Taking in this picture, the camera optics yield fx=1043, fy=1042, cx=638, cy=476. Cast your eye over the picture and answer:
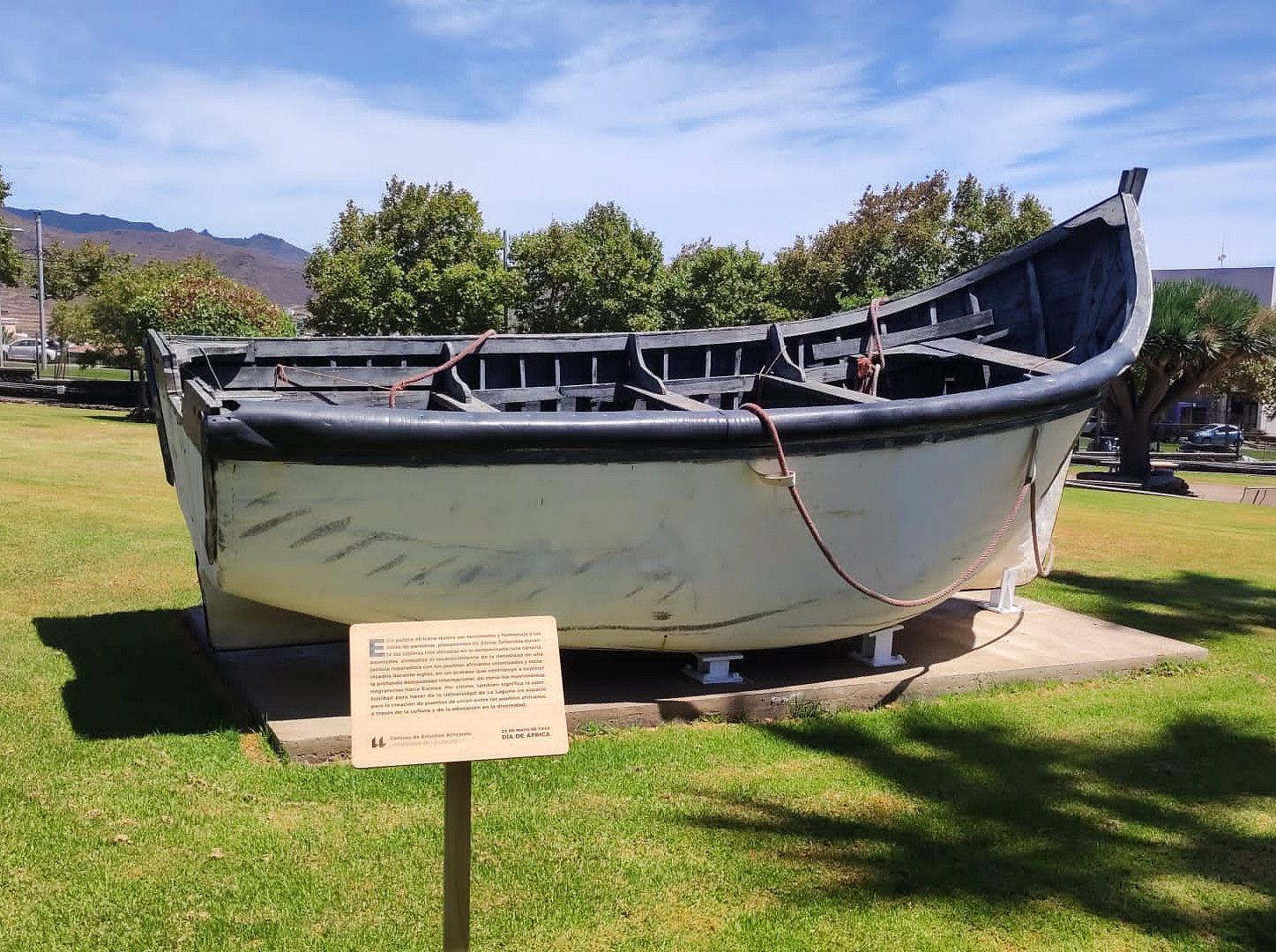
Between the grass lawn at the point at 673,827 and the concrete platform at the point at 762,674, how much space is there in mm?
133

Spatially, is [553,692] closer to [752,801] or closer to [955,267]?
[752,801]

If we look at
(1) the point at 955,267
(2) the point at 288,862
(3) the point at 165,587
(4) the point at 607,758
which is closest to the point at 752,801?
(4) the point at 607,758

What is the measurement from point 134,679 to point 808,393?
4158mm

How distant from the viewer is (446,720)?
2582 millimetres

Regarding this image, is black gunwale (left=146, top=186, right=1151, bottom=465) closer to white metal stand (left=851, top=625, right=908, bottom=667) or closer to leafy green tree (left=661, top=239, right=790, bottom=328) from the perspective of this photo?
white metal stand (left=851, top=625, right=908, bottom=667)

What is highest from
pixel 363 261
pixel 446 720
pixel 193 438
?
pixel 363 261

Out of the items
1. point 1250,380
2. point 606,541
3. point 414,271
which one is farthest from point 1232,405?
point 606,541

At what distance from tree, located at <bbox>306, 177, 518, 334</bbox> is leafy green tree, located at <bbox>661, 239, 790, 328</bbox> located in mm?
5357

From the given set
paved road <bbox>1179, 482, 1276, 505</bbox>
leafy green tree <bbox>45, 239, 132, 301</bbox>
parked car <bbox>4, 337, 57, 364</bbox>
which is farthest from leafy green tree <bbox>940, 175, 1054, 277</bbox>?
parked car <bbox>4, 337, 57, 364</bbox>

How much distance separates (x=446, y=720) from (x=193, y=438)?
2.55 meters

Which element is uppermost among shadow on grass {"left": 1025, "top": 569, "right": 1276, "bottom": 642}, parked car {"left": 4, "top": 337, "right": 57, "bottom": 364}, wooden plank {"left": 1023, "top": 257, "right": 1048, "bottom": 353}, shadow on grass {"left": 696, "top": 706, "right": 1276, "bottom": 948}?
wooden plank {"left": 1023, "top": 257, "right": 1048, "bottom": 353}

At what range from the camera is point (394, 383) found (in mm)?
7320

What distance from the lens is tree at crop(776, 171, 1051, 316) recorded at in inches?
1291

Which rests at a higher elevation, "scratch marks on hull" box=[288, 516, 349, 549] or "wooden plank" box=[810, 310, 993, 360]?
"wooden plank" box=[810, 310, 993, 360]
